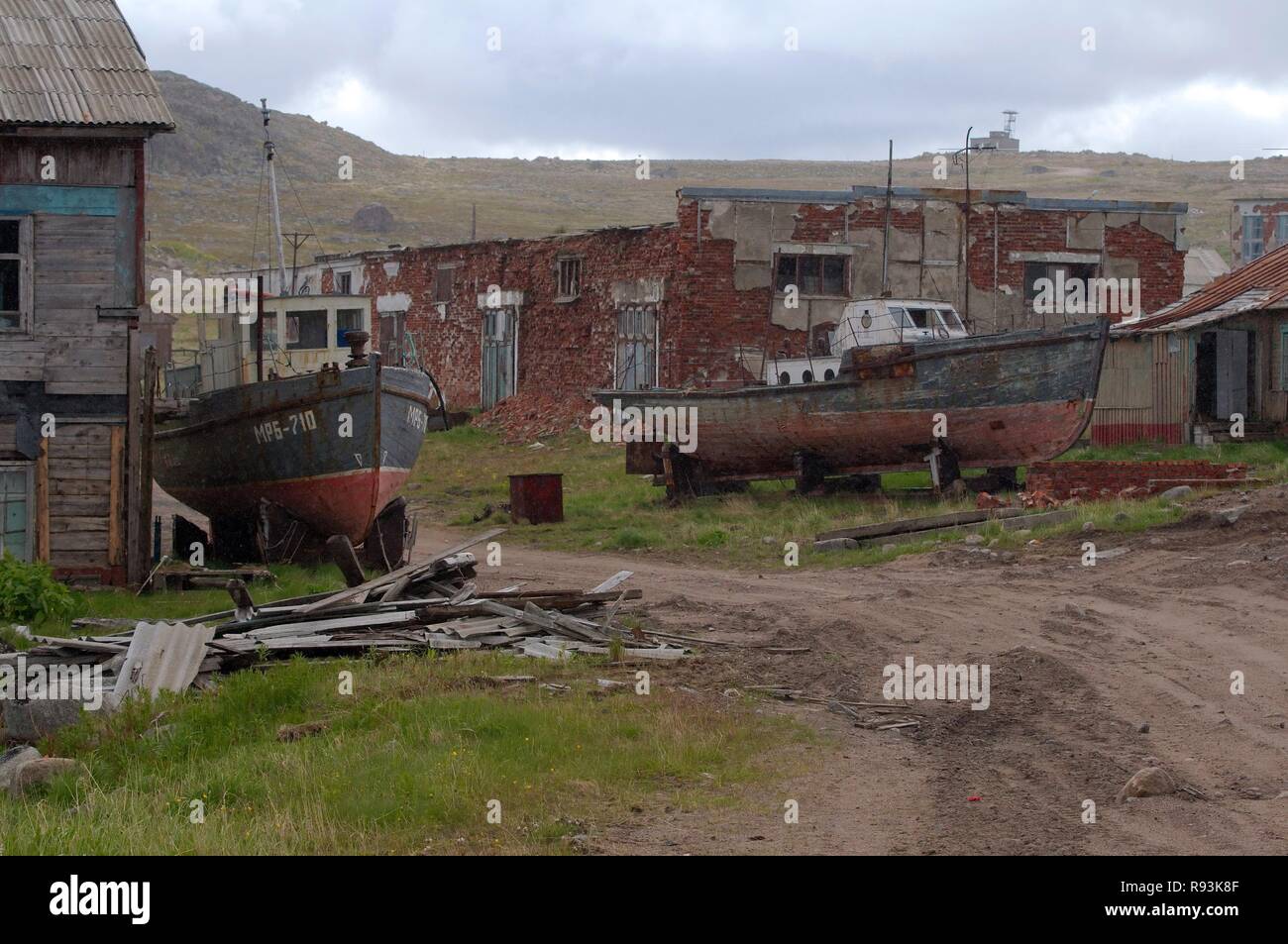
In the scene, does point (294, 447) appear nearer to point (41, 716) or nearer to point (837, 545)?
point (837, 545)

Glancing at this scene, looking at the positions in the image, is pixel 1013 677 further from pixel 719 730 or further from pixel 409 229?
pixel 409 229

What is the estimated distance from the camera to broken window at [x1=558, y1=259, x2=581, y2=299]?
35.5 meters

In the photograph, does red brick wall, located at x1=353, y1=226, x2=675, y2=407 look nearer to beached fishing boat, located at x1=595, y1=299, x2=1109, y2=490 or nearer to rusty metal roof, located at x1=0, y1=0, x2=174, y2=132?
beached fishing boat, located at x1=595, y1=299, x2=1109, y2=490

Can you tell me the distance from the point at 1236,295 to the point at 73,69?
19.7m

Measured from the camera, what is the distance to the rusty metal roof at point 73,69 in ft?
55.7

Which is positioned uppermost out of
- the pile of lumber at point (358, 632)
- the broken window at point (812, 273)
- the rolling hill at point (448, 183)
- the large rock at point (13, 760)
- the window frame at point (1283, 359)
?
the rolling hill at point (448, 183)

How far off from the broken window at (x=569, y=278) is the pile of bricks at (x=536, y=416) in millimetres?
2329

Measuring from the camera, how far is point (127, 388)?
56.9 ft

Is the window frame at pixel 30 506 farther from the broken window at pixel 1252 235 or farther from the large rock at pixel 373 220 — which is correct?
the large rock at pixel 373 220

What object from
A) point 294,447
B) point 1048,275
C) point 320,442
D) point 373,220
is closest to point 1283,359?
point 1048,275

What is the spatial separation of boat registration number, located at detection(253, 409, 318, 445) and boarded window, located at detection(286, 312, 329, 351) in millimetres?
3215

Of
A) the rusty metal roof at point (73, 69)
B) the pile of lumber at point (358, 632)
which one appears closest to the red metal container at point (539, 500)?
the rusty metal roof at point (73, 69)

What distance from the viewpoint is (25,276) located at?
56.1ft

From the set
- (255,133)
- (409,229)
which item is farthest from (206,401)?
(255,133)
